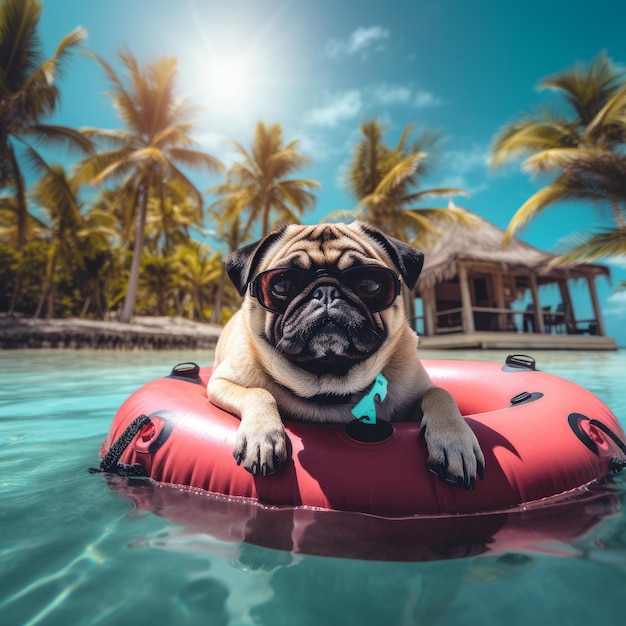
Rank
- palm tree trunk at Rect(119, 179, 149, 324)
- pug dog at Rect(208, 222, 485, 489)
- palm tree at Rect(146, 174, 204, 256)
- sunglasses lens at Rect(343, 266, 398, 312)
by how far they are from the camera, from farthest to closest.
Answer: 1. palm tree at Rect(146, 174, 204, 256)
2. palm tree trunk at Rect(119, 179, 149, 324)
3. sunglasses lens at Rect(343, 266, 398, 312)
4. pug dog at Rect(208, 222, 485, 489)

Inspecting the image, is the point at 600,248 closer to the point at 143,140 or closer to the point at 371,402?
the point at 371,402

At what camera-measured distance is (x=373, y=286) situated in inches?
73.4

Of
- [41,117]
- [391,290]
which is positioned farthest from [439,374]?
[41,117]

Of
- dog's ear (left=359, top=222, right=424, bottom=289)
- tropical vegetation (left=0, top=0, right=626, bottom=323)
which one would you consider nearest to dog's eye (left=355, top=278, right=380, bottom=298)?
dog's ear (left=359, top=222, right=424, bottom=289)

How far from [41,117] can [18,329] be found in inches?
316

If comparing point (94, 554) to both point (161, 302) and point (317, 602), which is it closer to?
point (317, 602)

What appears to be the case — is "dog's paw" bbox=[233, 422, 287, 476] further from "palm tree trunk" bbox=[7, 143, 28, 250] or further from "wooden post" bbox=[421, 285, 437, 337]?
"wooden post" bbox=[421, 285, 437, 337]

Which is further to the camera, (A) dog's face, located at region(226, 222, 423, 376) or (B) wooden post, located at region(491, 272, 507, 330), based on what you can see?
(B) wooden post, located at region(491, 272, 507, 330)

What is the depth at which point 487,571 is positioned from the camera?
109 centimetres

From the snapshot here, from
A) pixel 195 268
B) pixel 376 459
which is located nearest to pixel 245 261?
pixel 376 459

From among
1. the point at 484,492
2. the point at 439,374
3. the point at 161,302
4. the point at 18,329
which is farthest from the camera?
the point at 161,302

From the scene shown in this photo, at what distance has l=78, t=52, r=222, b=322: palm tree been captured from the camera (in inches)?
723

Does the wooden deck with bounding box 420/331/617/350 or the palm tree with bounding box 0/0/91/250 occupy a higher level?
the palm tree with bounding box 0/0/91/250

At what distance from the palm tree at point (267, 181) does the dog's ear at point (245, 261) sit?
19.8 meters
